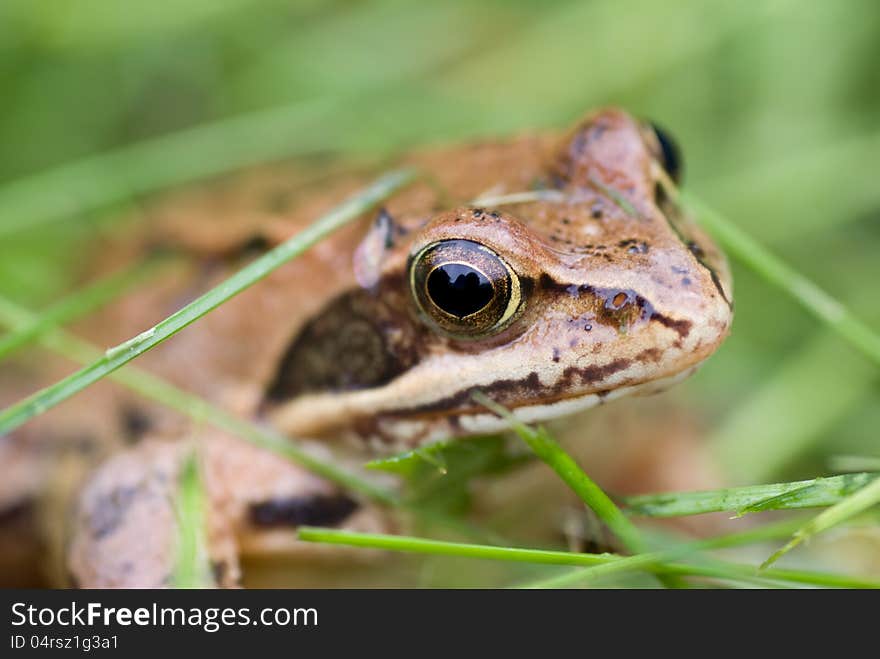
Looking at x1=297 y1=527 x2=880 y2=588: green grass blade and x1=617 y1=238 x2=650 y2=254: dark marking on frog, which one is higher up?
x1=617 y1=238 x2=650 y2=254: dark marking on frog

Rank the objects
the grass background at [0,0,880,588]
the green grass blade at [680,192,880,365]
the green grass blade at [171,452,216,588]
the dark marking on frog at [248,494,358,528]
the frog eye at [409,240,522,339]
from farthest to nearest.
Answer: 1. the grass background at [0,0,880,588]
2. the dark marking on frog at [248,494,358,528]
3. the green grass blade at [680,192,880,365]
4. the green grass blade at [171,452,216,588]
5. the frog eye at [409,240,522,339]

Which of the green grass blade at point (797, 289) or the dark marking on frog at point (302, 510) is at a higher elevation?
the green grass blade at point (797, 289)

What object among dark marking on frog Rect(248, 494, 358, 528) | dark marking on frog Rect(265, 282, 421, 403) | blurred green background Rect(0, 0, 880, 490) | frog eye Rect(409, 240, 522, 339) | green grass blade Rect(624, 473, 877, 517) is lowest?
green grass blade Rect(624, 473, 877, 517)

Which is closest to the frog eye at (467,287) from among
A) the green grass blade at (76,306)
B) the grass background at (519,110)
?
the green grass blade at (76,306)

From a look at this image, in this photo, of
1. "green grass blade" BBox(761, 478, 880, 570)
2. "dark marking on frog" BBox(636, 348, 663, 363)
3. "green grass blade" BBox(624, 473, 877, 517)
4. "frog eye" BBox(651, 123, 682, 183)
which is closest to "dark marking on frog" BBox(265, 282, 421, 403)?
"dark marking on frog" BBox(636, 348, 663, 363)

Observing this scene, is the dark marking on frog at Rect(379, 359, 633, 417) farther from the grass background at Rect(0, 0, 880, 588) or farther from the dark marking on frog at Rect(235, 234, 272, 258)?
the grass background at Rect(0, 0, 880, 588)

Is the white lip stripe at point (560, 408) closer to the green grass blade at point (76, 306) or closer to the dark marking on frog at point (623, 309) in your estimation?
the dark marking on frog at point (623, 309)

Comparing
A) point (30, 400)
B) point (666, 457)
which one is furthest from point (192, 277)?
point (666, 457)
